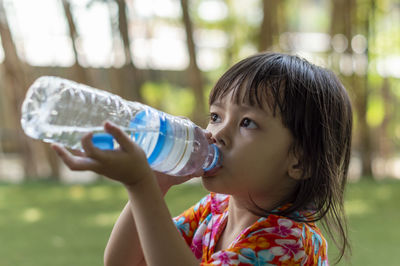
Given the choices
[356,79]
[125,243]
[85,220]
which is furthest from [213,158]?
[356,79]

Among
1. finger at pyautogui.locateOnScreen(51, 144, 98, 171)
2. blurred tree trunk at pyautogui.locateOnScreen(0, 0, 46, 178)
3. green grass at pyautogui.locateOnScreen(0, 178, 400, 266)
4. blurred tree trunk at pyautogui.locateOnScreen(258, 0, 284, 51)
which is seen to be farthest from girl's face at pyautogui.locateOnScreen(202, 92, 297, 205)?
blurred tree trunk at pyautogui.locateOnScreen(258, 0, 284, 51)

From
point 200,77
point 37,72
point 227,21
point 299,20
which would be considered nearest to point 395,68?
point 299,20

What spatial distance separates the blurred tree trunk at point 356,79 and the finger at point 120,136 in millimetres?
3905

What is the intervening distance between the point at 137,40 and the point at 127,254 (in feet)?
12.0

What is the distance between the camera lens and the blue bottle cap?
75 centimetres

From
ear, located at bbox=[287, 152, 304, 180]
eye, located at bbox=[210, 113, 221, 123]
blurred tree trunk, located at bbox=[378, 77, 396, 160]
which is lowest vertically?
blurred tree trunk, located at bbox=[378, 77, 396, 160]

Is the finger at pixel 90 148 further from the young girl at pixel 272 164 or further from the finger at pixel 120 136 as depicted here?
the young girl at pixel 272 164

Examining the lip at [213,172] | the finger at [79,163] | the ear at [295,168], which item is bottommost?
the ear at [295,168]

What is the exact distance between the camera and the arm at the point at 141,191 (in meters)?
0.74

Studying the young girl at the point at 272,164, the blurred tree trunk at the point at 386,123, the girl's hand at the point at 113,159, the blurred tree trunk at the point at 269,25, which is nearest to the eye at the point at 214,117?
the young girl at the point at 272,164

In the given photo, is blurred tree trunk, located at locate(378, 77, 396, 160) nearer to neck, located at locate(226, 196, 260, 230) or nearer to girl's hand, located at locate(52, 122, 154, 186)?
neck, located at locate(226, 196, 260, 230)

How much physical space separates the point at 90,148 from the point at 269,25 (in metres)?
3.81

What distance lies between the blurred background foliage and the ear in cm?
199

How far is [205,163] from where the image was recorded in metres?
0.97
